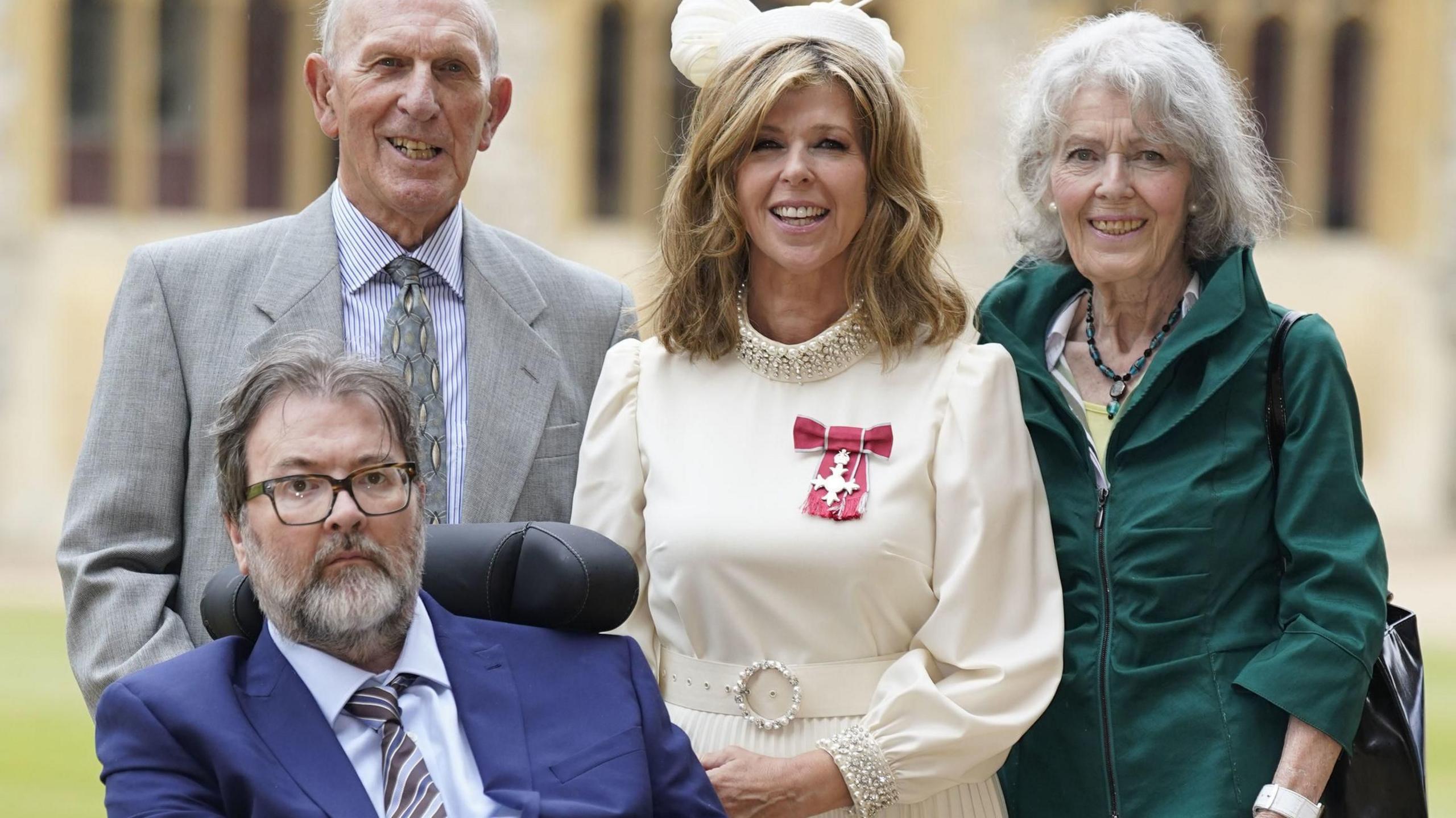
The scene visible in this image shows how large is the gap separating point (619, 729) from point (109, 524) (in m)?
1.06

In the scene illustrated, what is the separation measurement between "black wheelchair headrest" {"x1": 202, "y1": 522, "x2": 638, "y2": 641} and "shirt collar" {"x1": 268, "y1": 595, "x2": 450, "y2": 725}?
0.14 metres

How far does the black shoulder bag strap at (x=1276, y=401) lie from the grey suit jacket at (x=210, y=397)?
1.30 metres

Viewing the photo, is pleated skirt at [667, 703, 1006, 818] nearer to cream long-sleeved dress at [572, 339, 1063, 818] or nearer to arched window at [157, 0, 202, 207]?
cream long-sleeved dress at [572, 339, 1063, 818]

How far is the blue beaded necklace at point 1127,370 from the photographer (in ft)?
11.8

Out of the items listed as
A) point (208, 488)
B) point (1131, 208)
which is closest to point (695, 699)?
point (208, 488)

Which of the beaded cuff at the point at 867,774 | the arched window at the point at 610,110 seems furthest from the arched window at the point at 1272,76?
the beaded cuff at the point at 867,774

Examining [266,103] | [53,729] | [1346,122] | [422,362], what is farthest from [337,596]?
[1346,122]

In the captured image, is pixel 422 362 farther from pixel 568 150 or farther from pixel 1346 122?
pixel 1346 122

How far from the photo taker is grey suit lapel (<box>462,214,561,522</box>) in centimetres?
375

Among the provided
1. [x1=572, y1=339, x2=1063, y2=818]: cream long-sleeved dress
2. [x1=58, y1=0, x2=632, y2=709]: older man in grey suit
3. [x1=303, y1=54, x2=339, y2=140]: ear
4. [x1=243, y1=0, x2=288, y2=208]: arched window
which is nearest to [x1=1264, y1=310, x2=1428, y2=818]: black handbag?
[x1=572, y1=339, x2=1063, y2=818]: cream long-sleeved dress

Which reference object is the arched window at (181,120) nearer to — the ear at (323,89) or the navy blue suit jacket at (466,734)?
the ear at (323,89)

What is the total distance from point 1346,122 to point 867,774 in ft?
52.5

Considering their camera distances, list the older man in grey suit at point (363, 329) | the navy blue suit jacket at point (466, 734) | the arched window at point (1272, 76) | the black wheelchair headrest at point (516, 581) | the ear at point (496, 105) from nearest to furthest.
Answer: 1. the navy blue suit jacket at point (466, 734)
2. the black wheelchair headrest at point (516, 581)
3. the older man in grey suit at point (363, 329)
4. the ear at point (496, 105)
5. the arched window at point (1272, 76)

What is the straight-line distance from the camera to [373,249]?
3.86 meters
